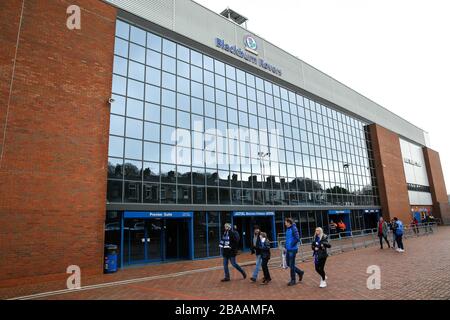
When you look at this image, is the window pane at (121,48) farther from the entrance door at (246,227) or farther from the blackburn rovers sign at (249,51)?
the entrance door at (246,227)

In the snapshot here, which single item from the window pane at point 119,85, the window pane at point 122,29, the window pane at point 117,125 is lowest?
the window pane at point 117,125

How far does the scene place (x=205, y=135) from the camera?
61.1 feet

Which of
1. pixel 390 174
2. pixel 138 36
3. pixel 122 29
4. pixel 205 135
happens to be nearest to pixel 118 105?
pixel 122 29

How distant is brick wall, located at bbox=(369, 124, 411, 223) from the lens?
3478cm

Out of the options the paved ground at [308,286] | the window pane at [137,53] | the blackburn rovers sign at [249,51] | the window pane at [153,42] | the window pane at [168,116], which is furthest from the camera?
the blackburn rovers sign at [249,51]

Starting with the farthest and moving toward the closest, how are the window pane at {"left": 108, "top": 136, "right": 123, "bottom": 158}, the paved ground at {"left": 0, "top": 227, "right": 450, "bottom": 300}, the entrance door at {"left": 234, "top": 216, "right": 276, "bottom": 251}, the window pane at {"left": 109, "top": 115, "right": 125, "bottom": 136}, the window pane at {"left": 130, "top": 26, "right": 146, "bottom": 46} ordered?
the entrance door at {"left": 234, "top": 216, "right": 276, "bottom": 251} < the window pane at {"left": 130, "top": 26, "right": 146, "bottom": 46} < the window pane at {"left": 109, "top": 115, "right": 125, "bottom": 136} < the window pane at {"left": 108, "top": 136, "right": 123, "bottom": 158} < the paved ground at {"left": 0, "top": 227, "right": 450, "bottom": 300}

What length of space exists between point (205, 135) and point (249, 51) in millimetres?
8471

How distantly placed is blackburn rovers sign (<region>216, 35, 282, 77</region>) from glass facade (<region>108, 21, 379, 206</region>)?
3.28 ft

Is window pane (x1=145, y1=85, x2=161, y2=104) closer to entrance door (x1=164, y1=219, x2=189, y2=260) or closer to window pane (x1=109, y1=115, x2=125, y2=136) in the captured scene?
window pane (x1=109, y1=115, x2=125, y2=136)

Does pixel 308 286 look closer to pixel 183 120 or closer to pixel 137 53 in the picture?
pixel 183 120

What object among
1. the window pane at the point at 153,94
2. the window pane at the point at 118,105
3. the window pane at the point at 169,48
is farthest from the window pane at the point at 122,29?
the window pane at the point at 118,105

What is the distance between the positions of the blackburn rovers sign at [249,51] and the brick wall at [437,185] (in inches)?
1487

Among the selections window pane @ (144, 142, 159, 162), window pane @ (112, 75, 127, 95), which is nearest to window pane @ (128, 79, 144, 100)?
window pane @ (112, 75, 127, 95)

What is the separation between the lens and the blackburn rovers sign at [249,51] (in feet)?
69.3
